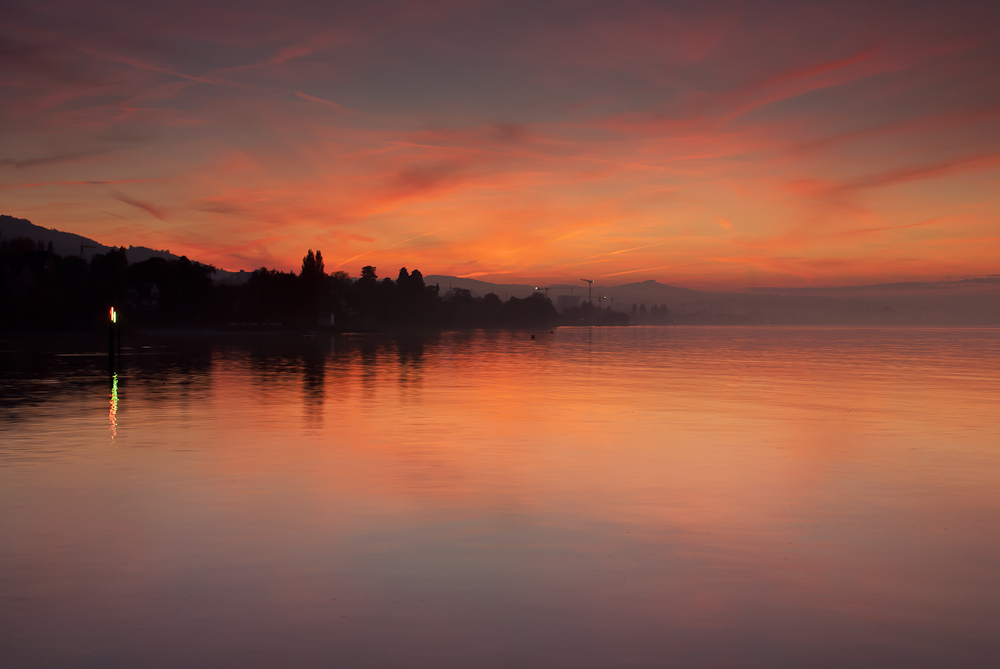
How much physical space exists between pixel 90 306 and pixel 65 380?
10425cm

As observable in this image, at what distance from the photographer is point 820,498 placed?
16.1 m

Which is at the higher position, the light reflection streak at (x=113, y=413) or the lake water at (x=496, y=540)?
the lake water at (x=496, y=540)

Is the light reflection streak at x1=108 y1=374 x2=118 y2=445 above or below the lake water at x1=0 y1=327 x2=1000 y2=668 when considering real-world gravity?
below

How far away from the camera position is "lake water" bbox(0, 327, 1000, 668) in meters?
8.52

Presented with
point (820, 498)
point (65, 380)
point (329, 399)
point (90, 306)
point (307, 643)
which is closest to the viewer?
point (307, 643)

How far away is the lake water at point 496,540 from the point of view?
852 centimetres

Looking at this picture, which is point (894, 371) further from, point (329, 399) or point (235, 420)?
point (235, 420)

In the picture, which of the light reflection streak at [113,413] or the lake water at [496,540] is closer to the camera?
the lake water at [496,540]

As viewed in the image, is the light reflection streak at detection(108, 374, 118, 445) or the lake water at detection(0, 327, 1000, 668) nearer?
the lake water at detection(0, 327, 1000, 668)

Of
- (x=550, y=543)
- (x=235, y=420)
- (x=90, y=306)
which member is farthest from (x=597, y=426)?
(x=90, y=306)

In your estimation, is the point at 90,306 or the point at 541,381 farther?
the point at 90,306

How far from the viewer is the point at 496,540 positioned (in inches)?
497

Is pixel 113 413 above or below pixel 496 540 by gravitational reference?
below

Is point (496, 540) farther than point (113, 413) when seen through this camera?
No
